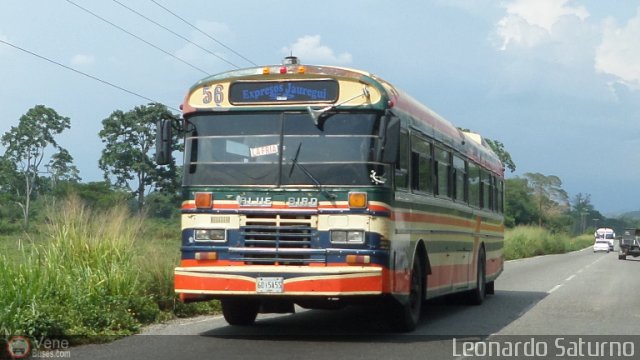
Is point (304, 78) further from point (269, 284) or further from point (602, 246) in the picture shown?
point (602, 246)

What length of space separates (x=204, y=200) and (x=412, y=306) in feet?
10.4

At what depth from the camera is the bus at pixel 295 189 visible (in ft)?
34.6

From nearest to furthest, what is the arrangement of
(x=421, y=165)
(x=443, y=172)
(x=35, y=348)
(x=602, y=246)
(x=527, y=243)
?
(x=35, y=348)
(x=421, y=165)
(x=443, y=172)
(x=527, y=243)
(x=602, y=246)

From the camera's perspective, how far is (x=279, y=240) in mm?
10648

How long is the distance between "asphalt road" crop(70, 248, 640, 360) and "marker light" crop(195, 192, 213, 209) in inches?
62.1

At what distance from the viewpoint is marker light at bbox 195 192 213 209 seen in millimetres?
10867

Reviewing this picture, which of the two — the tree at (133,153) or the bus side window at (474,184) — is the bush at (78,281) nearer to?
the bus side window at (474,184)

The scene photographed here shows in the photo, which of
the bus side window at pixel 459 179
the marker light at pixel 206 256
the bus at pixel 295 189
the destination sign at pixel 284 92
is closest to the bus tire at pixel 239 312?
the bus at pixel 295 189

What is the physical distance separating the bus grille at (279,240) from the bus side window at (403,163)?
1.31 metres

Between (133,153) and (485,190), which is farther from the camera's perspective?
(133,153)

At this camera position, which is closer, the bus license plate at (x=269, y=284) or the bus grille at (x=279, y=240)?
the bus license plate at (x=269, y=284)

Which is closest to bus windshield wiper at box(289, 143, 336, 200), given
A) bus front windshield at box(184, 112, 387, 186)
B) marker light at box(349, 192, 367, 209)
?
bus front windshield at box(184, 112, 387, 186)

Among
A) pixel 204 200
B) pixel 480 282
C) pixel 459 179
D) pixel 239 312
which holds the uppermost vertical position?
pixel 459 179

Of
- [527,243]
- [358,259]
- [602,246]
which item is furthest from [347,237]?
[602,246]
